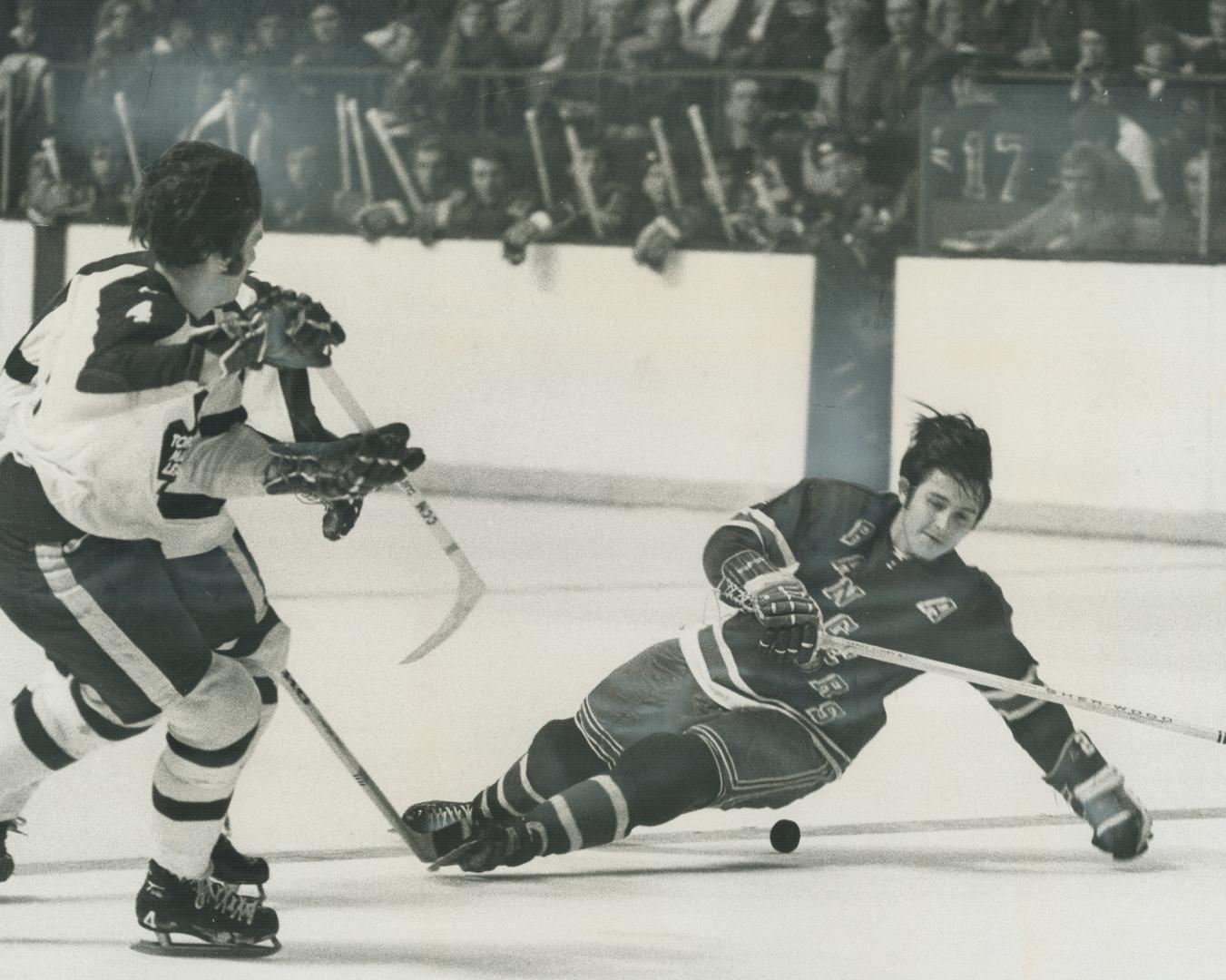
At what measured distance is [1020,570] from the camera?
2023 mm

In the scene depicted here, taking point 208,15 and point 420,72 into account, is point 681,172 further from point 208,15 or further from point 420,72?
point 208,15

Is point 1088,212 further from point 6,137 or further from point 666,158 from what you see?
point 6,137

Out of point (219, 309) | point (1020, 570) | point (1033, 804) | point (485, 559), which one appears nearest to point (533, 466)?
point (485, 559)

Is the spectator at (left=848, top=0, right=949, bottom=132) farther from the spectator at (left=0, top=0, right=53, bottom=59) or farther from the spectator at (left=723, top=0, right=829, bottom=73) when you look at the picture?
the spectator at (left=0, top=0, right=53, bottom=59)

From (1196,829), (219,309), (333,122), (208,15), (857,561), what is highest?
(208,15)

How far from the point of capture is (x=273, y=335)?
164 centimetres

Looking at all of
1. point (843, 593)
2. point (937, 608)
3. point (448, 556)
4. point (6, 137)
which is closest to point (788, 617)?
point (843, 593)

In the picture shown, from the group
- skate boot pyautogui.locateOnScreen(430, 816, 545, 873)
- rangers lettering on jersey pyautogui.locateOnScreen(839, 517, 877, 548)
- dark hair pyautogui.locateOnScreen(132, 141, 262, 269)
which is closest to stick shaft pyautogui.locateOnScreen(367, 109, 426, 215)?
dark hair pyautogui.locateOnScreen(132, 141, 262, 269)

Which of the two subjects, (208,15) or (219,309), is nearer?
(219,309)

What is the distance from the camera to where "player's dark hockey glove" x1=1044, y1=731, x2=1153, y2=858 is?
200 cm

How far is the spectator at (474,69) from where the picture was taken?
202 centimetres

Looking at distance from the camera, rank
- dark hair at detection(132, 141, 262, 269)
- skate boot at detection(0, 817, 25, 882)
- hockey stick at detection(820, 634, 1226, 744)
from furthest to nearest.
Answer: hockey stick at detection(820, 634, 1226, 744), skate boot at detection(0, 817, 25, 882), dark hair at detection(132, 141, 262, 269)

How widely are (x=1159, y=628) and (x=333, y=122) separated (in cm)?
135

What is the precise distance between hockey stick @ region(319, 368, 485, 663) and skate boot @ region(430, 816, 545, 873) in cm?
27
